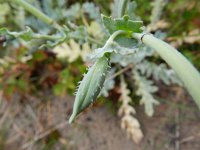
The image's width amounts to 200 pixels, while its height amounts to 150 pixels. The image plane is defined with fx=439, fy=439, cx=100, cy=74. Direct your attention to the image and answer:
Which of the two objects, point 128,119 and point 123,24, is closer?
point 123,24

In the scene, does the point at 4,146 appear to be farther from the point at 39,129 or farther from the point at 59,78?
the point at 59,78

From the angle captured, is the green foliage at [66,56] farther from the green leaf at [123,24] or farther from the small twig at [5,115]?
the green leaf at [123,24]

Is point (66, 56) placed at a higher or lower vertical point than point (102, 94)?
higher

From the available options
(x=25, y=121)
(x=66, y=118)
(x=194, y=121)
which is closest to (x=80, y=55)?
(x=66, y=118)

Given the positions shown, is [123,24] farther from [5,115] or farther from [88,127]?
[5,115]

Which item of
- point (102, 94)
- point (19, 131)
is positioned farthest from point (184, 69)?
point (19, 131)

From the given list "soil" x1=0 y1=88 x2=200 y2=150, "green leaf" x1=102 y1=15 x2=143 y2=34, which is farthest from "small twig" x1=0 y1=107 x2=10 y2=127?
"green leaf" x1=102 y1=15 x2=143 y2=34
